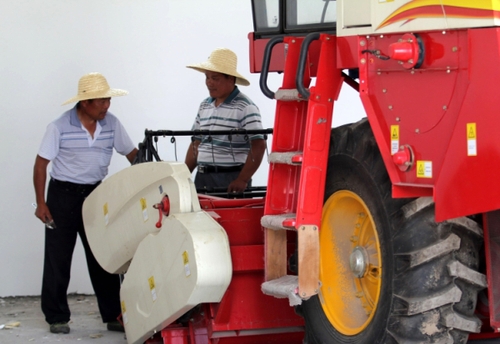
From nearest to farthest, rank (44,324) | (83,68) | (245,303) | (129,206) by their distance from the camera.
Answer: (245,303) → (129,206) → (44,324) → (83,68)

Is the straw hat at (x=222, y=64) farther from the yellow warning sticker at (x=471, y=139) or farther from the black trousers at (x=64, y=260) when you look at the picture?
the yellow warning sticker at (x=471, y=139)

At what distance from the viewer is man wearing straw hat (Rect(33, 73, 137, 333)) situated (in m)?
5.89

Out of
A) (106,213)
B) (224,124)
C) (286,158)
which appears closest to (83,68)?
(224,124)

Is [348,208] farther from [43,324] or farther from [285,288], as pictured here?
[43,324]

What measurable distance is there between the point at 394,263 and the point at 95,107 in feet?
10.9

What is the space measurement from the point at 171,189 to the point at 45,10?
311 cm

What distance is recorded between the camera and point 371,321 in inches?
134

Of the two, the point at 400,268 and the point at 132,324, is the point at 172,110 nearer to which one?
the point at 132,324

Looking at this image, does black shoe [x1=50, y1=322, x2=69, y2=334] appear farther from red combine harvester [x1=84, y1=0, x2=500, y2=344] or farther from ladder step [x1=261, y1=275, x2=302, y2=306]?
ladder step [x1=261, y1=275, x2=302, y2=306]

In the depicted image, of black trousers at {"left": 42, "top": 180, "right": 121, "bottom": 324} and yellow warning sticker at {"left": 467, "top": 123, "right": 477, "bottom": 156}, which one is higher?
yellow warning sticker at {"left": 467, "top": 123, "right": 477, "bottom": 156}

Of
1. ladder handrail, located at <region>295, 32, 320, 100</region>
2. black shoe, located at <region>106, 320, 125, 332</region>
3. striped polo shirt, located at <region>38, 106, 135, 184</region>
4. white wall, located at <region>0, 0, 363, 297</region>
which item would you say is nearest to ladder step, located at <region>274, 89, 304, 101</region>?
ladder handrail, located at <region>295, 32, 320, 100</region>

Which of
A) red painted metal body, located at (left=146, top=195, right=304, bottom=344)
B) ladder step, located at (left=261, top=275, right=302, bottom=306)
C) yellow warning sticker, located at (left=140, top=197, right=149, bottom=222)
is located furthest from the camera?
yellow warning sticker, located at (left=140, top=197, right=149, bottom=222)

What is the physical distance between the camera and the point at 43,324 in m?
6.34

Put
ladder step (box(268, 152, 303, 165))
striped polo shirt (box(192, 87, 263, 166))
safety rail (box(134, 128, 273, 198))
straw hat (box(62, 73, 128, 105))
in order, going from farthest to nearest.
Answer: striped polo shirt (box(192, 87, 263, 166)) < straw hat (box(62, 73, 128, 105)) < safety rail (box(134, 128, 273, 198)) < ladder step (box(268, 152, 303, 165))
